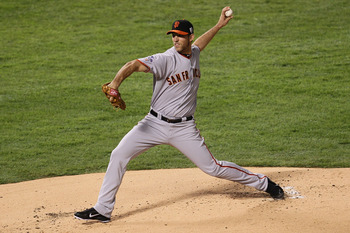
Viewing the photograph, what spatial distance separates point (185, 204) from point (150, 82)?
5978 millimetres

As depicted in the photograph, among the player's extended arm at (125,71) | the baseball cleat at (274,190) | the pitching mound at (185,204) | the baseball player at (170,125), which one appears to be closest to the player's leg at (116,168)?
the baseball player at (170,125)

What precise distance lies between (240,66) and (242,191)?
20.4 feet

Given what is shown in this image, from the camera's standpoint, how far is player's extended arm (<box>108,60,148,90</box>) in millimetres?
4719

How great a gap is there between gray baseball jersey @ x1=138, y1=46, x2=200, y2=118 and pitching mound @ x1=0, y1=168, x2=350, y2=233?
3.16 feet

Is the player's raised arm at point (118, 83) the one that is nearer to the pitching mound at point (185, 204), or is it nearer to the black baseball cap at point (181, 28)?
the black baseball cap at point (181, 28)

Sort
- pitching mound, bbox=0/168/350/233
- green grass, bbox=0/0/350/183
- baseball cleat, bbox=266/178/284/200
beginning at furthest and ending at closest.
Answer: green grass, bbox=0/0/350/183, baseball cleat, bbox=266/178/284/200, pitching mound, bbox=0/168/350/233

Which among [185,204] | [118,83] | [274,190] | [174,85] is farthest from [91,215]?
[274,190]

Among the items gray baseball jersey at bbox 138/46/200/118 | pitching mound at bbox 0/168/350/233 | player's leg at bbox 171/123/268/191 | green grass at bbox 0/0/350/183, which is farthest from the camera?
green grass at bbox 0/0/350/183

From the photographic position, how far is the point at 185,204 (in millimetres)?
5594

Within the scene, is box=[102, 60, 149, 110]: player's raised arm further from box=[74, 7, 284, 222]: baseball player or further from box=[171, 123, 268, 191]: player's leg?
box=[171, 123, 268, 191]: player's leg

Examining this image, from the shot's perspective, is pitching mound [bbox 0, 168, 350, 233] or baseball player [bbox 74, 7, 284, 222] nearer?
pitching mound [bbox 0, 168, 350, 233]

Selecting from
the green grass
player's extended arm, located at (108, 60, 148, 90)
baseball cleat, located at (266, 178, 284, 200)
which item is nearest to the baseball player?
player's extended arm, located at (108, 60, 148, 90)

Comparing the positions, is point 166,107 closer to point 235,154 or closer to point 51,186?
point 51,186

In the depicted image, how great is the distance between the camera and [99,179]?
6.92 meters
